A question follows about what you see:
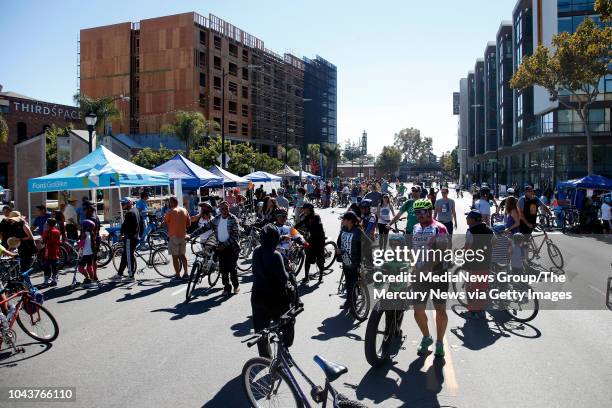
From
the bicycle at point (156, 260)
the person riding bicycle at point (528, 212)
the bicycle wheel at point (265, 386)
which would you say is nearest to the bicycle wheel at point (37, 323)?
the bicycle wheel at point (265, 386)

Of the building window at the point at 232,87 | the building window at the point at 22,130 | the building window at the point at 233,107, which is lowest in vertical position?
the building window at the point at 22,130

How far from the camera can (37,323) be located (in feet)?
24.0

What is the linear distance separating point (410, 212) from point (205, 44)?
59.5 m

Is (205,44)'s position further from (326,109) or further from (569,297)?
(569,297)

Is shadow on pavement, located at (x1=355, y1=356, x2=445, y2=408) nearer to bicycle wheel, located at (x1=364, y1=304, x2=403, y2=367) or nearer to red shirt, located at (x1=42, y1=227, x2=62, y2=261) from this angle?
bicycle wheel, located at (x1=364, y1=304, x2=403, y2=367)

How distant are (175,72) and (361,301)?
6209cm

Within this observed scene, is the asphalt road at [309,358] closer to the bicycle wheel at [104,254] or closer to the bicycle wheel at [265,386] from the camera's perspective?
the bicycle wheel at [265,386]

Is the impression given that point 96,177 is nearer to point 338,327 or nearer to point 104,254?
point 104,254

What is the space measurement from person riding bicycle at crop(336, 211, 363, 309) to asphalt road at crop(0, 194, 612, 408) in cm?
58

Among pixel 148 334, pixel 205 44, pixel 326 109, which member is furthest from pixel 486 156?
pixel 148 334

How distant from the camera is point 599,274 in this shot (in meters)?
12.3

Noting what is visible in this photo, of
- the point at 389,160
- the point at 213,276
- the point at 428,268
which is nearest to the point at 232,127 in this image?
the point at 213,276

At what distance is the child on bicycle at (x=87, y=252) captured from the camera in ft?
37.1

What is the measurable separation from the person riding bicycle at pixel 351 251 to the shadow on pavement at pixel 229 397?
10.3 feet
